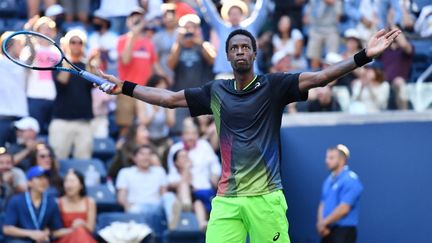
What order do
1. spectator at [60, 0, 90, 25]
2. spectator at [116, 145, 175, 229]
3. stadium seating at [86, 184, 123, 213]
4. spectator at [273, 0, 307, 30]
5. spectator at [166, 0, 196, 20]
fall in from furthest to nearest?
spectator at [273, 0, 307, 30], spectator at [60, 0, 90, 25], spectator at [166, 0, 196, 20], spectator at [116, 145, 175, 229], stadium seating at [86, 184, 123, 213]

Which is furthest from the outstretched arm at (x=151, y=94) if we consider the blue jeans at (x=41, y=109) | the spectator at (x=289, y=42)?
the spectator at (x=289, y=42)

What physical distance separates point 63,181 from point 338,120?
3.42m

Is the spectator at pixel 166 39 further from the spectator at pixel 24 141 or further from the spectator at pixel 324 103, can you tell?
the spectator at pixel 24 141

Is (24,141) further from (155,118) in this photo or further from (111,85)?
(111,85)

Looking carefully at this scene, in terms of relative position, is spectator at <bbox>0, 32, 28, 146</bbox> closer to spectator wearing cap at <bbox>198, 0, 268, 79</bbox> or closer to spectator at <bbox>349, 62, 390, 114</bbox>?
spectator wearing cap at <bbox>198, 0, 268, 79</bbox>

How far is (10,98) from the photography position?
1448cm

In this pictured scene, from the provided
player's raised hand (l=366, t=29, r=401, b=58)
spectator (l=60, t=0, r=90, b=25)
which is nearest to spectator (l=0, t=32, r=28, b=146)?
spectator (l=60, t=0, r=90, b=25)

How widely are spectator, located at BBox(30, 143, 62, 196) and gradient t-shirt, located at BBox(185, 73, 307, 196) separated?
5.07 metres

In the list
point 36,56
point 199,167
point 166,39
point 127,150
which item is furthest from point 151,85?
point 36,56

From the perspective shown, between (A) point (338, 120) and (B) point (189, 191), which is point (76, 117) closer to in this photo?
(B) point (189, 191)

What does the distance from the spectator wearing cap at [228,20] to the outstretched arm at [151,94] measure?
6.00 meters

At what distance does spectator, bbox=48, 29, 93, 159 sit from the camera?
15.2 metres

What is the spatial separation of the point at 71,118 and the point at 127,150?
794mm

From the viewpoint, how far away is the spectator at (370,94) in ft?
49.6
